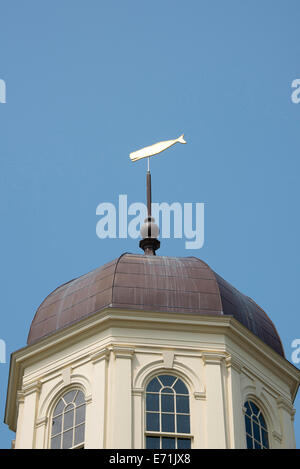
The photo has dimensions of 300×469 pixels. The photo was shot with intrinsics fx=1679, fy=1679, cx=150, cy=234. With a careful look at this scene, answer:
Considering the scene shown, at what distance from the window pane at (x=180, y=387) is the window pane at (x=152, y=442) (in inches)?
70.9

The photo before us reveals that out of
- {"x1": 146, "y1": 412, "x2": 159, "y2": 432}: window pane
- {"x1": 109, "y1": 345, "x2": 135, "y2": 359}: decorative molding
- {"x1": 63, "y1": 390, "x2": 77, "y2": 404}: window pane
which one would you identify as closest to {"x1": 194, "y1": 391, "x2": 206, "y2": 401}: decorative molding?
{"x1": 146, "y1": 412, "x2": 159, "y2": 432}: window pane

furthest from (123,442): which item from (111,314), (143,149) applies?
(143,149)

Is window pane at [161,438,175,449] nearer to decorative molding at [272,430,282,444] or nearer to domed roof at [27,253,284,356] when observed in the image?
decorative molding at [272,430,282,444]

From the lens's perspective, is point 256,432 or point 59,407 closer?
point 256,432

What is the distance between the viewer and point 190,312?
156 feet

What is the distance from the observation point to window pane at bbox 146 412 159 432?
45.4 meters

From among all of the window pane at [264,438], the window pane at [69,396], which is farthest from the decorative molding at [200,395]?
the window pane at [69,396]

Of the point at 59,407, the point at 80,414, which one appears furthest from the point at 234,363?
the point at 59,407

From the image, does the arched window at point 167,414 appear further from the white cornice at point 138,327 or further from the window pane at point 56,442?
the window pane at point 56,442

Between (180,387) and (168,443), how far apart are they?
78.7 inches

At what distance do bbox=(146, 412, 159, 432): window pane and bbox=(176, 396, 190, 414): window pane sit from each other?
2.24ft

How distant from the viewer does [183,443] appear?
45250mm

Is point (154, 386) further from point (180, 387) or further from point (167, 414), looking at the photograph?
point (167, 414)

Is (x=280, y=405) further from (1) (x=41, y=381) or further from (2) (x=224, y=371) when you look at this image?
(1) (x=41, y=381)
